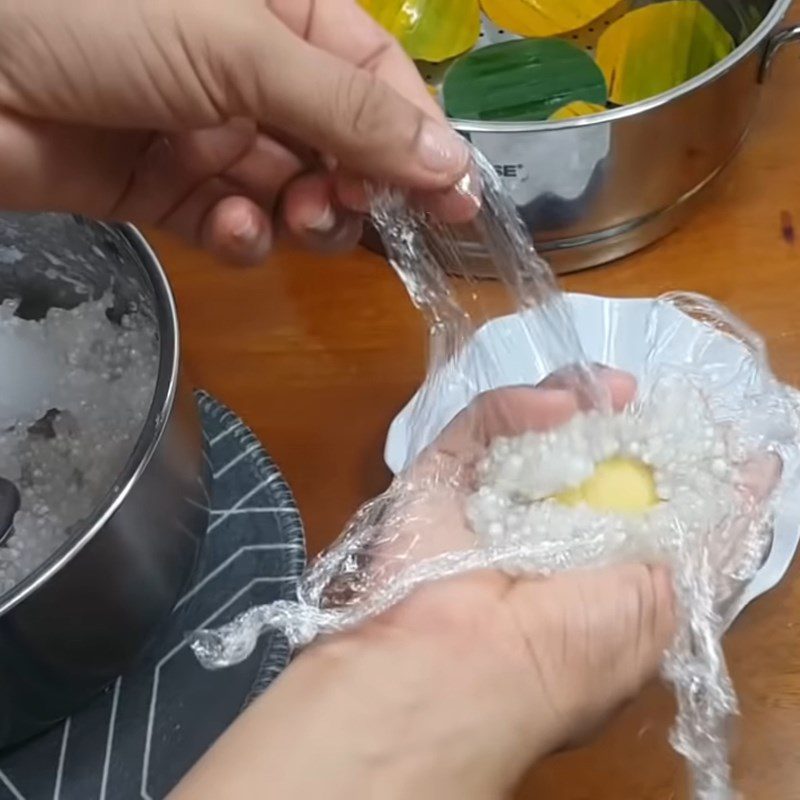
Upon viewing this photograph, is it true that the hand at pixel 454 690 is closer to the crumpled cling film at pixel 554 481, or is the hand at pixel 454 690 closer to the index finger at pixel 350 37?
the crumpled cling film at pixel 554 481

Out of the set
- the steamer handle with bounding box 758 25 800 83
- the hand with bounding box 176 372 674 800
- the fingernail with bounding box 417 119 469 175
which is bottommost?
the hand with bounding box 176 372 674 800

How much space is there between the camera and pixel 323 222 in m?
0.51

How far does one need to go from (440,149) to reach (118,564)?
192mm

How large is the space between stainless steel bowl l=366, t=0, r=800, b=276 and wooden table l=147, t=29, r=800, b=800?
23 mm

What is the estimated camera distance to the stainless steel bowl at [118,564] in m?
0.43

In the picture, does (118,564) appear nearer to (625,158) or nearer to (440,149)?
(440,149)

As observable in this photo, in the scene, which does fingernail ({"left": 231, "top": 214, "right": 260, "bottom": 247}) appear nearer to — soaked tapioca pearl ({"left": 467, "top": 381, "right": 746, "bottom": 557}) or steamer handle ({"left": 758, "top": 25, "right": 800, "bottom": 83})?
soaked tapioca pearl ({"left": 467, "top": 381, "right": 746, "bottom": 557})

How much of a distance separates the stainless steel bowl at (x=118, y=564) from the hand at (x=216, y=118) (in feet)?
0.12

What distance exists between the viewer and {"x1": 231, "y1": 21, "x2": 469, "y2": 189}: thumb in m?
0.41

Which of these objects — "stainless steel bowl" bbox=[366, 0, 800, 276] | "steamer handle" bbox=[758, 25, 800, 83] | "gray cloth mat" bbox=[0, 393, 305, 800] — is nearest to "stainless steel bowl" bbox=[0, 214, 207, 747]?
"gray cloth mat" bbox=[0, 393, 305, 800]

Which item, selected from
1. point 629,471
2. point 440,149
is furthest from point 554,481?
point 440,149

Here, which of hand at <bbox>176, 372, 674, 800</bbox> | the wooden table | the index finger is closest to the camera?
hand at <bbox>176, 372, 674, 800</bbox>

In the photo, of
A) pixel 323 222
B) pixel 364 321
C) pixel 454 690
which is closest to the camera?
pixel 454 690

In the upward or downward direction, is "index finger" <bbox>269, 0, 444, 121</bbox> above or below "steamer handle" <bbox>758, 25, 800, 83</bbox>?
above
